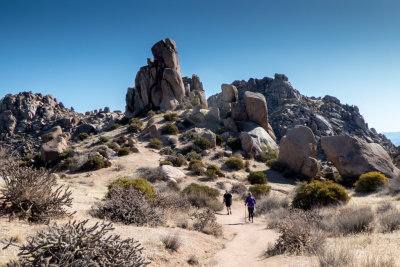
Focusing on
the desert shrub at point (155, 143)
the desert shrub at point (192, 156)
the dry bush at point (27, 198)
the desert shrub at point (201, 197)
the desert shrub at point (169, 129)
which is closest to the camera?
the dry bush at point (27, 198)

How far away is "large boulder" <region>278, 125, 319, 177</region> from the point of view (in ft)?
77.8

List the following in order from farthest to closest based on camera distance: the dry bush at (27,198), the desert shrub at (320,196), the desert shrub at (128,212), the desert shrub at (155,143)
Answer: the desert shrub at (155,143), the desert shrub at (320,196), the desert shrub at (128,212), the dry bush at (27,198)

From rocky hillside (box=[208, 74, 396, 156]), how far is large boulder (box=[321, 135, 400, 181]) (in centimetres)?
2648

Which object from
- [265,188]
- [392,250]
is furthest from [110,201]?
[265,188]

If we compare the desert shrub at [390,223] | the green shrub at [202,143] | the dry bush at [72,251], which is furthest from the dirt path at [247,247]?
the green shrub at [202,143]

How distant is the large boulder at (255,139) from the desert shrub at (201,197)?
14506mm

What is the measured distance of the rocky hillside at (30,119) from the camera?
50875 millimetres

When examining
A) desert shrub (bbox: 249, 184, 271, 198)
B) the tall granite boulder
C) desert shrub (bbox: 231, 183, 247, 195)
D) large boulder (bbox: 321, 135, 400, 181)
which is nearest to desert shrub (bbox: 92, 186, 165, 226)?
desert shrub (bbox: 249, 184, 271, 198)

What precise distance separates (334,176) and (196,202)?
16531 mm

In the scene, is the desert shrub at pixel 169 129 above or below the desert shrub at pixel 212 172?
above

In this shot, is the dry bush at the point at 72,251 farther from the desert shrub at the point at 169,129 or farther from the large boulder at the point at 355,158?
the desert shrub at the point at 169,129

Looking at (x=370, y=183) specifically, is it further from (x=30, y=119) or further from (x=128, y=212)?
(x=30, y=119)

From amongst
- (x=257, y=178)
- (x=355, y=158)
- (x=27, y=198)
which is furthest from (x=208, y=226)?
(x=355, y=158)

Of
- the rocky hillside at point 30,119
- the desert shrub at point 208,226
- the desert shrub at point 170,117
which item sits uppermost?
the rocky hillside at point 30,119
